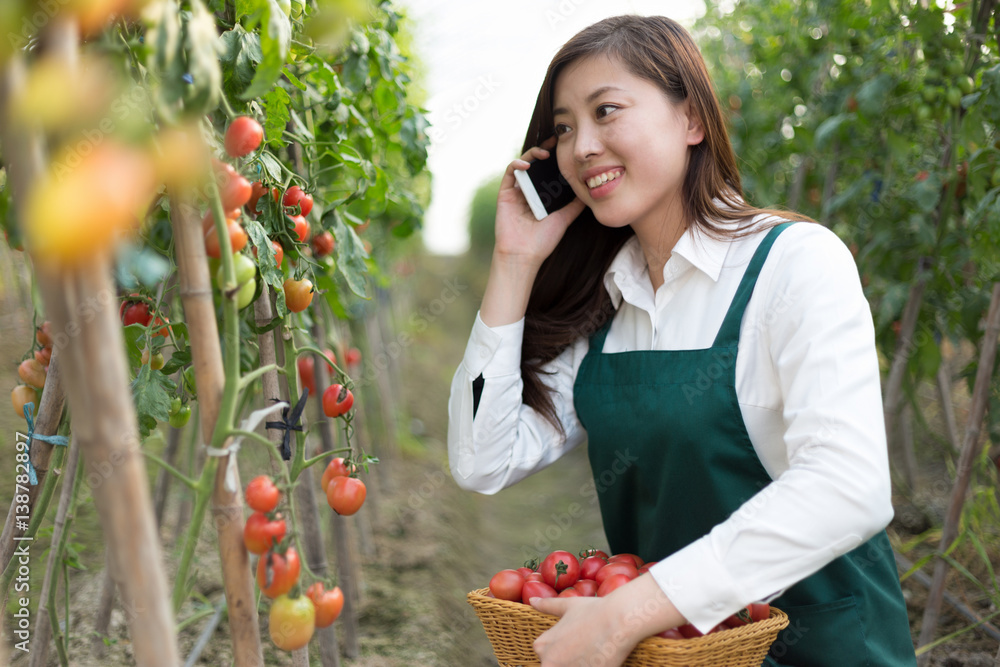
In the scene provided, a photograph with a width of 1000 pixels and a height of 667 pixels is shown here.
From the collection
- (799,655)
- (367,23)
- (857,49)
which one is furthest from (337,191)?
(857,49)

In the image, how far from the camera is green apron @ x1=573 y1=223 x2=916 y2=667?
1143 millimetres

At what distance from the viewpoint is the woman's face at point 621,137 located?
127 centimetres

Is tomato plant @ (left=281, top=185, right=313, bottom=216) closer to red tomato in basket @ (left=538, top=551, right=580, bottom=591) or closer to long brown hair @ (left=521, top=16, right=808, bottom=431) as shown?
long brown hair @ (left=521, top=16, right=808, bottom=431)

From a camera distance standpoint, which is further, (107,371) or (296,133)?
(296,133)

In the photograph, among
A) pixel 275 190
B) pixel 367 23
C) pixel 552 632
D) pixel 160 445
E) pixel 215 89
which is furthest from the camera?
pixel 160 445

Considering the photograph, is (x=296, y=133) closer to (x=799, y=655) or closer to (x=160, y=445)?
(x=799, y=655)

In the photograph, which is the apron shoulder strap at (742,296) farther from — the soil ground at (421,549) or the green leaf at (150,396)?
the soil ground at (421,549)

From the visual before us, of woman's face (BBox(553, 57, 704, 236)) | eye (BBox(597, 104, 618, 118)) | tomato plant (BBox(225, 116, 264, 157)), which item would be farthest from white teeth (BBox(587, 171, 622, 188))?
tomato plant (BBox(225, 116, 264, 157))

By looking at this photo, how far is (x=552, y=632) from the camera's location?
0.95m

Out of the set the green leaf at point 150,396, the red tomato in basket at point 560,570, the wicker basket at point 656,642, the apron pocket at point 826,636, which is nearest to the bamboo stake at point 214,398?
the green leaf at point 150,396

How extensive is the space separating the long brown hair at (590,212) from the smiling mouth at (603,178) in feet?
0.51

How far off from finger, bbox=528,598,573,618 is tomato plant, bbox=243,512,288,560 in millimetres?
394

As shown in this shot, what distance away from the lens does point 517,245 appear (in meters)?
1.44

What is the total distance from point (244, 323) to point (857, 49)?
2.26 metres
